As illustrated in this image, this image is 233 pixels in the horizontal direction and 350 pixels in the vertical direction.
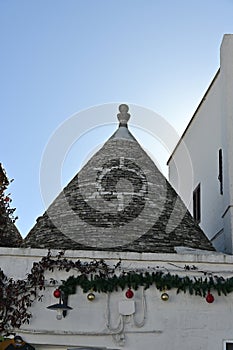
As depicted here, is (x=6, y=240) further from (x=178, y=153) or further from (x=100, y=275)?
(x=178, y=153)

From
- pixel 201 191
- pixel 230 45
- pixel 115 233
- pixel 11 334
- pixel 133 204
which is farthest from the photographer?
pixel 201 191

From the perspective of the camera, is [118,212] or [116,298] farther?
[118,212]

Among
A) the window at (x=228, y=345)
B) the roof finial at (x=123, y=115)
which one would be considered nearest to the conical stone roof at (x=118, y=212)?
the roof finial at (x=123, y=115)

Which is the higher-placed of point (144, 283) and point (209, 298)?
point (144, 283)

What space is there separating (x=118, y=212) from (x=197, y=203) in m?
5.64

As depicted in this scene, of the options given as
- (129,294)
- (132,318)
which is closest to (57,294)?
(129,294)

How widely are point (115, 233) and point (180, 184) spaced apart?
346 inches

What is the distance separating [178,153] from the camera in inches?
821

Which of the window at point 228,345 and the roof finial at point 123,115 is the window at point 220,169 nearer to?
the roof finial at point 123,115

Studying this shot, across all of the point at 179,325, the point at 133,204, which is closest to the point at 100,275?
the point at 179,325

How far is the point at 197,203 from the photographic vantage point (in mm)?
16969

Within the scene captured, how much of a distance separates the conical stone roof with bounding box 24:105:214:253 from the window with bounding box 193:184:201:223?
3591 millimetres

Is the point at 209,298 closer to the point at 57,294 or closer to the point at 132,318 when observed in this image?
the point at 132,318

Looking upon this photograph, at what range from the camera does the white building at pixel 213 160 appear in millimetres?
12844
